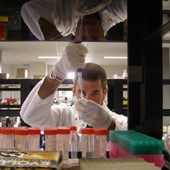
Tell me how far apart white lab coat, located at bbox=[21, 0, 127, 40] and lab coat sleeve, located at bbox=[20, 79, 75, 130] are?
25cm

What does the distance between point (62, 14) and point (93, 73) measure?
295 mm

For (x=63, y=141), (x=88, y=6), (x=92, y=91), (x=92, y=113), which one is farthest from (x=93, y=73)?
(x=63, y=141)

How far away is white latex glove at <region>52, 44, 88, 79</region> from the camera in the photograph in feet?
3.16

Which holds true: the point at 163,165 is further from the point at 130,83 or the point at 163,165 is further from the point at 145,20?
the point at 145,20

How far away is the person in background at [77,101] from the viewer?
0.99 m

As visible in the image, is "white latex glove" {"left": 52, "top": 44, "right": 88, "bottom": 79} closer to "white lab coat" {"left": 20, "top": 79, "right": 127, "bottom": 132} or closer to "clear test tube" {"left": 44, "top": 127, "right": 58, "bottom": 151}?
"white lab coat" {"left": 20, "top": 79, "right": 127, "bottom": 132}

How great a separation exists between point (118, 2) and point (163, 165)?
68 centimetres

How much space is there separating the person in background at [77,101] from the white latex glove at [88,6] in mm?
148

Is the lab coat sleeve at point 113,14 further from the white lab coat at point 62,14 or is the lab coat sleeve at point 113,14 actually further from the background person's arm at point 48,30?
the background person's arm at point 48,30

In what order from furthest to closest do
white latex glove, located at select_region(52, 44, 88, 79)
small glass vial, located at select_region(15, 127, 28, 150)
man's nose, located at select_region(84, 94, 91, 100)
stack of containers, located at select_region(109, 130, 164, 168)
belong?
man's nose, located at select_region(84, 94, 91, 100), white latex glove, located at select_region(52, 44, 88, 79), small glass vial, located at select_region(15, 127, 28, 150), stack of containers, located at select_region(109, 130, 164, 168)

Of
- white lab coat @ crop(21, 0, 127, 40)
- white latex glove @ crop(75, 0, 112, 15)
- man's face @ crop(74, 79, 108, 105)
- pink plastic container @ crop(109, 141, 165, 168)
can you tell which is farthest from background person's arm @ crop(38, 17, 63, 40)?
pink plastic container @ crop(109, 141, 165, 168)

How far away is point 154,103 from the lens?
3.30ft

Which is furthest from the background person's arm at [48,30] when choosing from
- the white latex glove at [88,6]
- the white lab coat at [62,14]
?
the white latex glove at [88,6]

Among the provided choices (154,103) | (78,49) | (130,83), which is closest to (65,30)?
(78,49)
